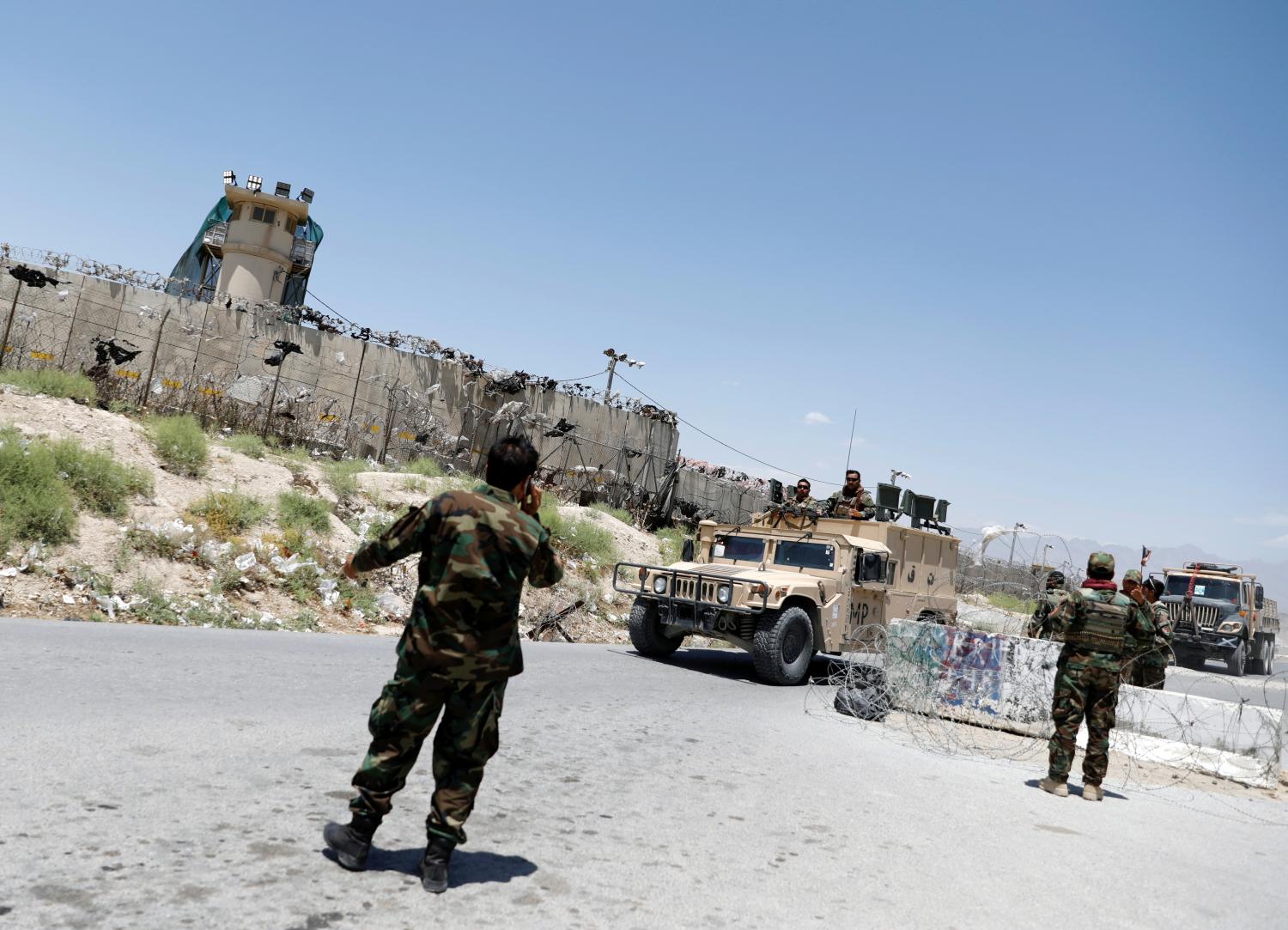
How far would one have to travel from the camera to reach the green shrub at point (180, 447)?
44.3 ft

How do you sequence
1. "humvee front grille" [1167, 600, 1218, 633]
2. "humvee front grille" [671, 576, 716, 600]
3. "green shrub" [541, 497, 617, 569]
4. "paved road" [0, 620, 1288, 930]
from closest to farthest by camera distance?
"paved road" [0, 620, 1288, 930]
"humvee front grille" [671, 576, 716, 600]
"green shrub" [541, 497, 617, 569]
"humvee front grille" [1167, 600, 1218, 633]

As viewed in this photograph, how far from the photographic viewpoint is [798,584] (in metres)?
10.4

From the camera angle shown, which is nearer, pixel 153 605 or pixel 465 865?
pixel 465 865

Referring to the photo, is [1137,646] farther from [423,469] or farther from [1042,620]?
[423,469]

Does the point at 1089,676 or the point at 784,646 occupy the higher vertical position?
the point at 1089,676

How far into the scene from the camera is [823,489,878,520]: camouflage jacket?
12.3m

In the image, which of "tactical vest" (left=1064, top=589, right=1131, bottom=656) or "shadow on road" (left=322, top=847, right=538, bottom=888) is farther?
"tactical vest" (left=1064, top=589, right=1131, bottom=656)

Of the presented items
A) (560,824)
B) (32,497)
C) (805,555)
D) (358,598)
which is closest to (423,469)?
(358,598)

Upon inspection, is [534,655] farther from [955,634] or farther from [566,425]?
[566,425]

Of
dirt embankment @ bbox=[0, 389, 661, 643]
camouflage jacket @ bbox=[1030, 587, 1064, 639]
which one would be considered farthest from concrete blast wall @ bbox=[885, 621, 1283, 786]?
dirt embankment @ bbox=[0, 389, 661, 643]

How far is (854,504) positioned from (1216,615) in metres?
13.7

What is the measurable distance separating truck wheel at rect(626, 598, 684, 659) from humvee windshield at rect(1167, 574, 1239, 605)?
16.3 meters

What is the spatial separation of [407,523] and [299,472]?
1310cm

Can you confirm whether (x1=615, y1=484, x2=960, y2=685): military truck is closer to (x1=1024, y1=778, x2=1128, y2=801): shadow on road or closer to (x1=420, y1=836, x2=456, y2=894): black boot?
(x1=1024, y1=778, x2=1128, y2=801): shadow on road
